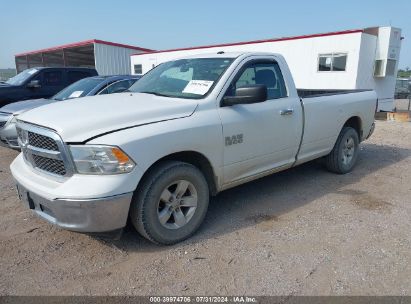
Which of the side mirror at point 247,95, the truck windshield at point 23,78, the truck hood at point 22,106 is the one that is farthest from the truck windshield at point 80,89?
the side mirror at point 247,95

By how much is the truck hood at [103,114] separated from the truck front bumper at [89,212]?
0.53 meters

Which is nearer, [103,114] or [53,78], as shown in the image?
[103,114]

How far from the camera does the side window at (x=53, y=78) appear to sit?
360 inches

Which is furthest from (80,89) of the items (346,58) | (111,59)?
(111,59)

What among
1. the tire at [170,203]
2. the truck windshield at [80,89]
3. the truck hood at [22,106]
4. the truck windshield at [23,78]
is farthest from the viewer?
the truck windshield at [23,78]

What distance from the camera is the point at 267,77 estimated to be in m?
4.37

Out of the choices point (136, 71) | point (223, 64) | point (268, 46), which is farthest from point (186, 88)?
point (136, 71)

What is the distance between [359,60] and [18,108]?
12.9 metres

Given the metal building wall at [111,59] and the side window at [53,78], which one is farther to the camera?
the metal building wall at [111,59]

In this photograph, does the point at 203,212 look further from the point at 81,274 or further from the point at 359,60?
the point at 359,60

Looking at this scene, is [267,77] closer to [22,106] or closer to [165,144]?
[165,144]

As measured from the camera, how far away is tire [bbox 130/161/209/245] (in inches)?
122

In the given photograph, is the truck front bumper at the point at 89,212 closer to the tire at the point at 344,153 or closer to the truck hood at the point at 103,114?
the truck hood at the point at 103,114

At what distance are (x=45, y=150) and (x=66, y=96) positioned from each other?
4458mm
